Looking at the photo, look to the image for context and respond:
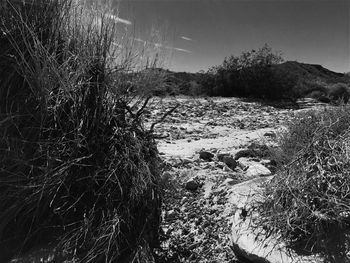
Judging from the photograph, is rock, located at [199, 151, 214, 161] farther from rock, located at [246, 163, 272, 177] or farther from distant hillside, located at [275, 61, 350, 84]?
distant hillside, located at [275, 61, 350, 84]

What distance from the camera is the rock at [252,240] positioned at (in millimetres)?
2148

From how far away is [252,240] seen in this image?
2.39 m

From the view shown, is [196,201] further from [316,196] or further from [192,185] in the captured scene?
[316,196]

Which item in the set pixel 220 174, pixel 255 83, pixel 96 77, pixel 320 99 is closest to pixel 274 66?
pixel 255 83

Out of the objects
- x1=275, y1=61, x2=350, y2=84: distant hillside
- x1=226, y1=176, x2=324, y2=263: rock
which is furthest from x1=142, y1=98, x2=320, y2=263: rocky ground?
x1=275, y1=61, x2=350, y2=84: distant hillside

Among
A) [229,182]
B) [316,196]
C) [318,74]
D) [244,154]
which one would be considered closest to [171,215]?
[229,182]

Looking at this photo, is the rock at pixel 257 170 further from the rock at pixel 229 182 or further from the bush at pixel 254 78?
the bush at pixel 254 78

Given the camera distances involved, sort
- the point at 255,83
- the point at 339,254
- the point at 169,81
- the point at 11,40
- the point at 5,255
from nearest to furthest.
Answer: the point at 339,254 < the point at 5,255 < the point at 11,40 < the point at 169,81 < the point at 255,83

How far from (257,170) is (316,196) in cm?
167

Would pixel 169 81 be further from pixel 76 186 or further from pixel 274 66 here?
pixel 274 66

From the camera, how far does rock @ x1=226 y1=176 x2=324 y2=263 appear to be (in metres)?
2.15

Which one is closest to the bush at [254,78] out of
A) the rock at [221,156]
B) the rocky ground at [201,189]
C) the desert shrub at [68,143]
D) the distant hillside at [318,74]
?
the distant hillside at [318,74]

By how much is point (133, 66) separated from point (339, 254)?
218 centimetres

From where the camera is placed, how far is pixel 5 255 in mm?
2359
